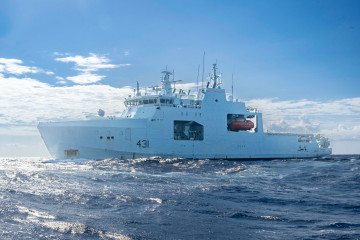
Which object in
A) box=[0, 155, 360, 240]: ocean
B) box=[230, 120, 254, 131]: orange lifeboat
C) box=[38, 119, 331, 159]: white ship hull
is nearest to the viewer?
box=[0, 155, 360, 240]: ocean

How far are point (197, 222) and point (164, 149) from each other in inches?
971

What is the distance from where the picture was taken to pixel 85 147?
100 ft

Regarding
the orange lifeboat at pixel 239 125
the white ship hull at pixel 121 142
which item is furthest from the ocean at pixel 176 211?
the orange lifeboat at pixel 239 125

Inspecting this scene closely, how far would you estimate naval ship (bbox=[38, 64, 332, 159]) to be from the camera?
30750mm

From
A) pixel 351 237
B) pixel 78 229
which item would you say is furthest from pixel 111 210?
A: pixel 351 237

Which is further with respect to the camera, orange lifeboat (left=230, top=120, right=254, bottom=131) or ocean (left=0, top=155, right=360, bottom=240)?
orange lifeboat (left=230, top=120, right=254, bottom=131)

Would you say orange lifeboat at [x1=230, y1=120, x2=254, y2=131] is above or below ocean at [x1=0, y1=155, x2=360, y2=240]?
above

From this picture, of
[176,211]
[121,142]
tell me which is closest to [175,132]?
[121,142]

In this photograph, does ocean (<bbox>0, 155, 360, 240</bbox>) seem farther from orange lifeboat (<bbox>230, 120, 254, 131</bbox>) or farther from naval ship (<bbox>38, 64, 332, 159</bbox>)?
orange lifeboat (<bbox>230, 120, 254, 131</bbox>)

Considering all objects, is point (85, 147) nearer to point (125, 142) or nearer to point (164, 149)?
point (125, 142)

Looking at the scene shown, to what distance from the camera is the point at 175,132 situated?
36.2m

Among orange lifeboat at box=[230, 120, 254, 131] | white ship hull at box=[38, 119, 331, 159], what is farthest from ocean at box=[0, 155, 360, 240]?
orange lifeboat at box=[230, 120, 254, 131]

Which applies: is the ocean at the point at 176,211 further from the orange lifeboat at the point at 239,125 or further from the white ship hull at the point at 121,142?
the orange lifeboat at the point at 239,125

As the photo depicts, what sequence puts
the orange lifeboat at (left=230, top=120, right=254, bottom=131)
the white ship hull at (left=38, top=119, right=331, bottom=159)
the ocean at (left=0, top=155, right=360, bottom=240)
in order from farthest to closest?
the orange lifeboat at (left=230, top=120, right=254, bottom=131)
the white ship hull at (left=38, top=119, right=331, bottom=159)
the ocean at (left=0, top=155, right=360, bottom=240)
